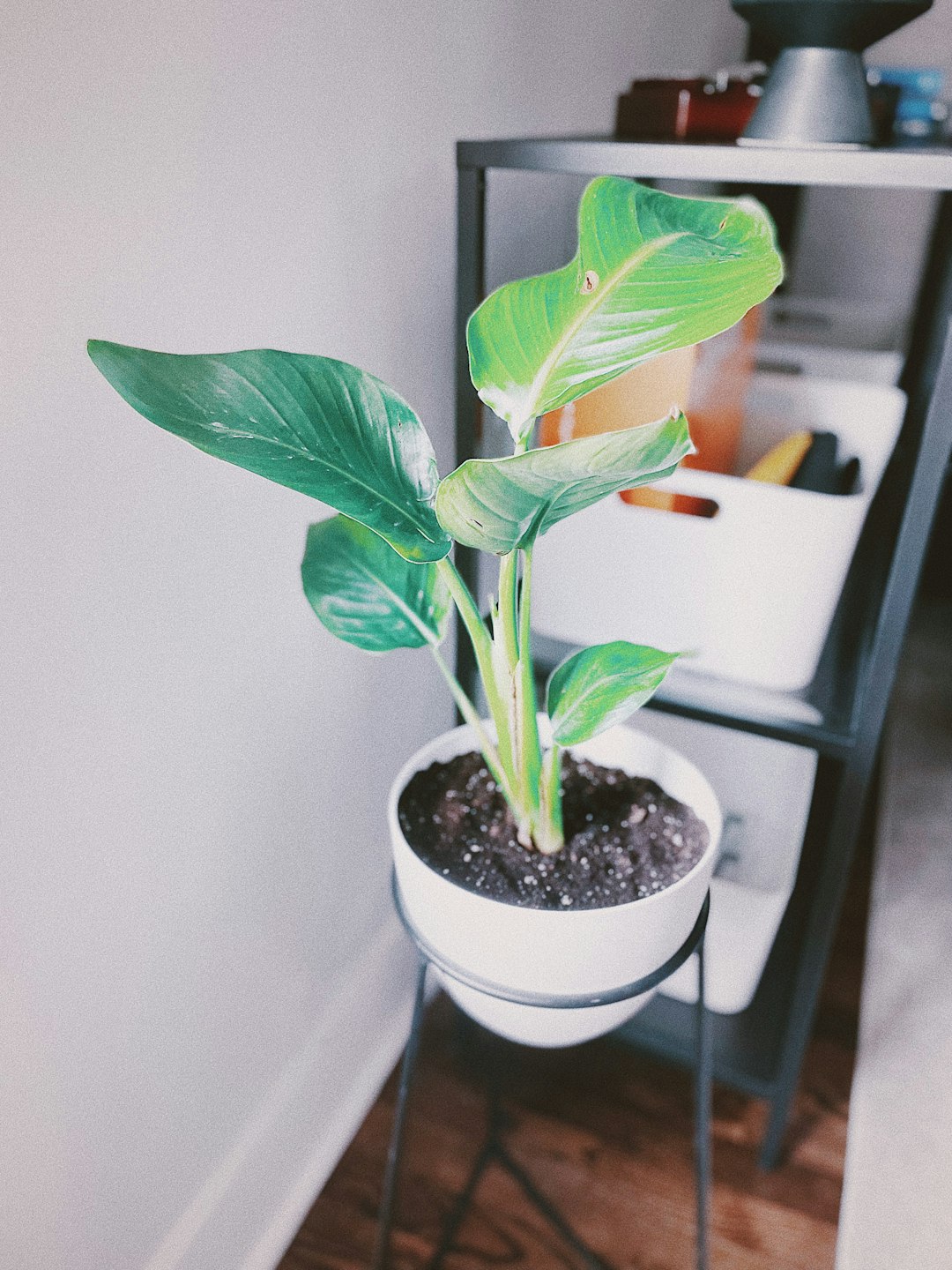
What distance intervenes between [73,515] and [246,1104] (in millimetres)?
621

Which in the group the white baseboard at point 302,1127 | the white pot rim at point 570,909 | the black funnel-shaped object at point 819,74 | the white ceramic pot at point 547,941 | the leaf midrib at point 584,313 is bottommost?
the white baseboard at point 302,1127

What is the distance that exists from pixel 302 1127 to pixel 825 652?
29.1 inches

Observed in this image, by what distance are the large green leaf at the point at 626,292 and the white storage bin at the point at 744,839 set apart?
0.61 m

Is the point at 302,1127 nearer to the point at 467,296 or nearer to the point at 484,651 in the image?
the point at 484,651

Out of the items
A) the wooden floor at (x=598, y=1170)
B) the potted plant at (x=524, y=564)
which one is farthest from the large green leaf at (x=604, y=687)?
the wooden floor at (x=598, y=1170)

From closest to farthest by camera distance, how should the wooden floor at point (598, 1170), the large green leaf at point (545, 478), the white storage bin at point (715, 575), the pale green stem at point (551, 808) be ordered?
the large green leaf at point (545, 478), the pale green stem at point (551, 808), the white storage bin at point (715, 575), the wooden floor at point (598, 1170)

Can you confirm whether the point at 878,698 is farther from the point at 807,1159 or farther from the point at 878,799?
the point at 878,799

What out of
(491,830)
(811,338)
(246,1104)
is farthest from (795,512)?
(811,338)

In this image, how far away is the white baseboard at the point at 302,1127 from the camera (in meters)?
0.86

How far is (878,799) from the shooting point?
1.62 metres

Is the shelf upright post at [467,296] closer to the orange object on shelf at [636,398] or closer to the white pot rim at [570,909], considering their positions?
the orange object on shelf at [636,398]

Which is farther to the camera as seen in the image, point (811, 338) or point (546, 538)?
point (811, 338)

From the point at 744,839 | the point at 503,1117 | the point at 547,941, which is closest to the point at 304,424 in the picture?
the point at 547,941

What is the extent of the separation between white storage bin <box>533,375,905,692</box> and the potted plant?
0.04m
